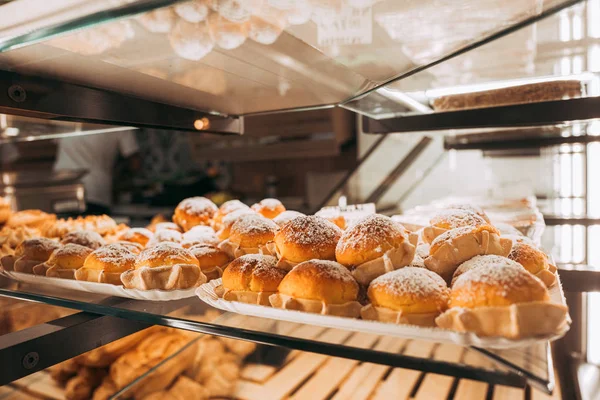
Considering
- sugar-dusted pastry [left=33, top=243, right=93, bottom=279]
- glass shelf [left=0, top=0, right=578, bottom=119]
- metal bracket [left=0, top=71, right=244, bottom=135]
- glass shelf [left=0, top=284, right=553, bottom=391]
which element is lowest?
glass shelf [left=0, top=284, right=553, bottom=391]

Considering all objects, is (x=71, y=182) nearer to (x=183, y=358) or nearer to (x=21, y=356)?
(x=183, y=358)

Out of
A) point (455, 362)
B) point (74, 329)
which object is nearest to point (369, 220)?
point (455, 362)

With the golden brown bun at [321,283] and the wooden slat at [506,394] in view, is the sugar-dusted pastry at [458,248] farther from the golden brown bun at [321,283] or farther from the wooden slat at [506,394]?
the wooden slat at [506,394]

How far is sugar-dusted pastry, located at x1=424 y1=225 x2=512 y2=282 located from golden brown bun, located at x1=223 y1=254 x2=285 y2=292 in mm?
310

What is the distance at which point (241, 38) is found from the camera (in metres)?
0.90

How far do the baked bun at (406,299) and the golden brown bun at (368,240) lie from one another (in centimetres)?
8

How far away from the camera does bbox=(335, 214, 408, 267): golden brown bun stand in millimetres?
847

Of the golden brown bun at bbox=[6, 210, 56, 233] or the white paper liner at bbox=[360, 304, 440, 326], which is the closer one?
the white paper liner at bbox=[360, 304, 440, 326]

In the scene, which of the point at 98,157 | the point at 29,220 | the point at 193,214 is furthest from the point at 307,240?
the point at 98,157

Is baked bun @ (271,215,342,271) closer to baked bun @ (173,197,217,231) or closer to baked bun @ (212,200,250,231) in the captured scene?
baked bun @ (212,200,250,231)

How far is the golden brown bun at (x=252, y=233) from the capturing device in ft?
3.71

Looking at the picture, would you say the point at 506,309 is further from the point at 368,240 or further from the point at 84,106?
the point at 84,106

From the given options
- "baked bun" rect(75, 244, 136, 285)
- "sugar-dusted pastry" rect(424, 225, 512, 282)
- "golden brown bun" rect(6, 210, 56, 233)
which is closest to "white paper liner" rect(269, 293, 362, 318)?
"sugar-dusted pastry" rect(424, 225, 512, 282)

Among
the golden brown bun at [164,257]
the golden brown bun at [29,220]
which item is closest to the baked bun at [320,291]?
the golden brown bun at [164,257]
